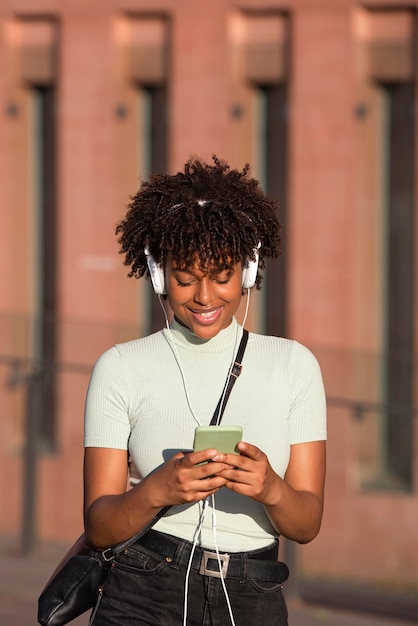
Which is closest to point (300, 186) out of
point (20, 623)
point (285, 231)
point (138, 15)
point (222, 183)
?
point (285, 231)

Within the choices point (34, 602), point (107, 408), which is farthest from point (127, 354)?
point (34, 602)

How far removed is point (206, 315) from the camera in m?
3.10

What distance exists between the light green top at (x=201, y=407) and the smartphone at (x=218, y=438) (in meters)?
0.27

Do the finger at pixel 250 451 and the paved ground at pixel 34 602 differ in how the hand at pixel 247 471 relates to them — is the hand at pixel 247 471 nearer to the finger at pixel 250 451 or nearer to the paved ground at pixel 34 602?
the finger at pixel 250 451

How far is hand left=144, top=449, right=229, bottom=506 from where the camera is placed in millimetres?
2754

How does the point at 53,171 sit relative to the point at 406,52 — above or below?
below

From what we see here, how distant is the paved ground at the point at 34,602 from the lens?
25.9 ft

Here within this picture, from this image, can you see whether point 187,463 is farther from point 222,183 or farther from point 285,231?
point 285,231

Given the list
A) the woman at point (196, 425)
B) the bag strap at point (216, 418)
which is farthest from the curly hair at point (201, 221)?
the bag strap at point (216, 418)

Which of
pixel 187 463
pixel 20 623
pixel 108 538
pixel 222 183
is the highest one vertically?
pixel 222 183

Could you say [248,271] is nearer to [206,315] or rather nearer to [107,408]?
[206,315]

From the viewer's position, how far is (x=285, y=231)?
1011 centimetres

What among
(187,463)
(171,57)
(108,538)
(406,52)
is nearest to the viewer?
(187,463)

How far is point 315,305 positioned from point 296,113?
1428mm
